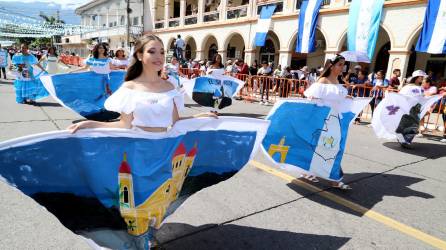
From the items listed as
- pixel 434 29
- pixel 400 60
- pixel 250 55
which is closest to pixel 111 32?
pixel 250 55

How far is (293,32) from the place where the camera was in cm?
1928

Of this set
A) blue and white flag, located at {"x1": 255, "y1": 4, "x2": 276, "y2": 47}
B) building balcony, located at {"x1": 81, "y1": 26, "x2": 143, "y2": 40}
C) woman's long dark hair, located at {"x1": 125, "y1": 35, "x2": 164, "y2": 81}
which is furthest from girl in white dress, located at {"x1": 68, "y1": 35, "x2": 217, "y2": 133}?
building balcony, located at {"x1": 81, "y1": 26, "x2": 143, "y2": 40}

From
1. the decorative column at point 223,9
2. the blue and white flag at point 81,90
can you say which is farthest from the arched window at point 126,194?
the decorative column at point 223,9

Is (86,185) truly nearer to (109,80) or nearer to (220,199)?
(220,199)

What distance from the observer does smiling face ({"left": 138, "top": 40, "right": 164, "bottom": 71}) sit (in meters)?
Answer: 2.57

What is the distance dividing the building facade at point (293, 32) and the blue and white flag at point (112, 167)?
14.8m

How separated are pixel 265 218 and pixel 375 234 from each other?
44.6 inches

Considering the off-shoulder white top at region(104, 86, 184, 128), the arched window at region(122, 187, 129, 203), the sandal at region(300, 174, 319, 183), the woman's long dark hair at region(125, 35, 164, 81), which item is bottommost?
the sandal at region(300, 174, 319, 183)

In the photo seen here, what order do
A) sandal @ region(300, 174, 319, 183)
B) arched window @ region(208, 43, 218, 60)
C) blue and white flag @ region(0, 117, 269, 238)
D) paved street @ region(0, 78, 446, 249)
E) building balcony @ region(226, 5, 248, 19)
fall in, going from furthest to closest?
arched window @ region(208, 43, 218, 60), building balcony @ region(226, 5, 248, 19), sandal @ region(300, 174, 319, 183), paved street @ region(0, 78, 446, 249), blue and white flag @ region(0, 117, 269, 238)

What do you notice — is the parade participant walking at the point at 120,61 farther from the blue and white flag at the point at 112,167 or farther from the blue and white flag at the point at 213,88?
the blue and white flag at the point at 112,167

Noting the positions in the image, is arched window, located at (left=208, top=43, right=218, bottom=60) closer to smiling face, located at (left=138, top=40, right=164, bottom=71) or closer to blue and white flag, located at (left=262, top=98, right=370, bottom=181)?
blue and white flag, located at (left=262, top=98, right=370, bottom=181)

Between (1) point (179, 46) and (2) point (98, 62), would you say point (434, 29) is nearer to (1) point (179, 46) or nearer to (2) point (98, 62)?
(1) point (179, 46)

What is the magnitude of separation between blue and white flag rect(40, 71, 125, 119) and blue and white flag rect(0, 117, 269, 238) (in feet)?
18.9

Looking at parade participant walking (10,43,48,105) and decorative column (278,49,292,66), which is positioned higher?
decorative column (278,49,292,66)
